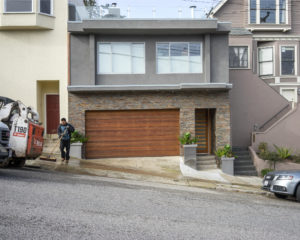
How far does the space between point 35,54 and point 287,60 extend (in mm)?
14412

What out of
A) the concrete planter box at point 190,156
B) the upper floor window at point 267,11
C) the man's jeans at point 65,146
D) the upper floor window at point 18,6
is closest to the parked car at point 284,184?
the concrete planter box at point 190,156

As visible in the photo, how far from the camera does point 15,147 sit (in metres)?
9.99

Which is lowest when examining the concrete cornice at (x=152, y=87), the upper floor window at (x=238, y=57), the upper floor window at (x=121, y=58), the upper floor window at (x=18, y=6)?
the concrete cornice at (x=152, y=87)

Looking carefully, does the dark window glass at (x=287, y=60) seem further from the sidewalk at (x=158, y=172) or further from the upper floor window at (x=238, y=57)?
the sidewalk at (x=158, y=172)

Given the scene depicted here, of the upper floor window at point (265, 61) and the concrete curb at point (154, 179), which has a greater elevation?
the upper floor window at point (265, 61)

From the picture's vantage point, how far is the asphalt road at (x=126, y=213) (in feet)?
17.8

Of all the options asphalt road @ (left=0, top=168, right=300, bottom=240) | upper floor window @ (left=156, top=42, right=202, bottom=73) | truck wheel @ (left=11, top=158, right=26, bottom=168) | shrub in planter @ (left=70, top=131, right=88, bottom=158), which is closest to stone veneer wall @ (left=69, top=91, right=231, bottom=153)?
shrub in planter @ (left=70, top=131, right=88, bottom=158)

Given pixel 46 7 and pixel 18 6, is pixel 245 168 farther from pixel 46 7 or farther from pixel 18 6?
pixel 18 6

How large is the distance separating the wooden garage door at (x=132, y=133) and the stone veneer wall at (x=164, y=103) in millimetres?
337

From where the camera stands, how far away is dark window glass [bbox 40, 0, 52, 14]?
15852mm

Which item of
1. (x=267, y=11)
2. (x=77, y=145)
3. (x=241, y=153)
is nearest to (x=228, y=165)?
(x=241, y=153)

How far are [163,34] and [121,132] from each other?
4942mm

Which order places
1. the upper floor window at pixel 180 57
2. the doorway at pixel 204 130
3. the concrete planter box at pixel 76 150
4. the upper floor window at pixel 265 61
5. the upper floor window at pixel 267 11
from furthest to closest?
the upper floor window at pixel 267 11 → the upper floor window at pixel 265 61 → the doorway at pixel 204 130 → the upper floor window at pixel 180 57 → the concrete planter box at pixel 76 150

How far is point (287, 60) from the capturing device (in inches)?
805
